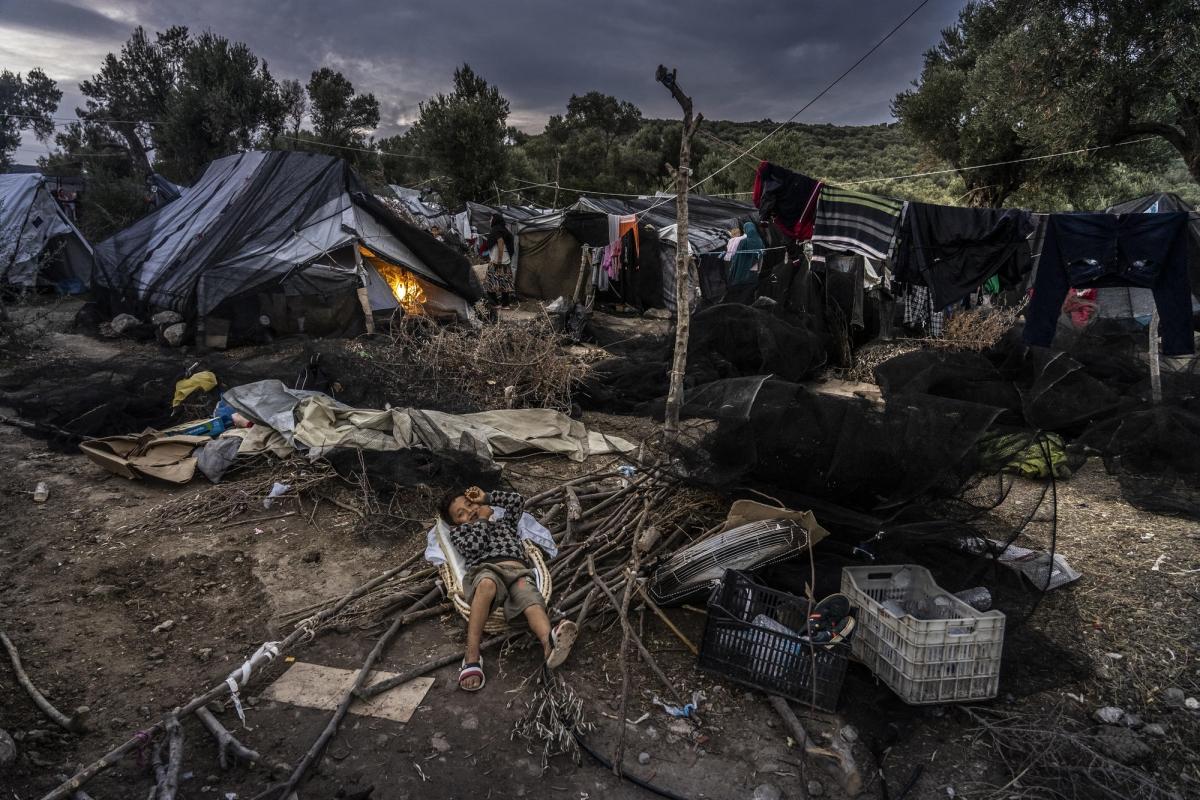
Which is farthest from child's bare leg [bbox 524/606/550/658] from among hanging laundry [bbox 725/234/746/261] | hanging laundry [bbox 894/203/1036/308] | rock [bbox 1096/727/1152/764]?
hanging laundry [bbox 725/234/746/261]

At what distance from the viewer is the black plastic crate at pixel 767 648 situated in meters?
2.93

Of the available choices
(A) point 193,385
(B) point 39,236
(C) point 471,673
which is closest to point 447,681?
(C) point 471,673

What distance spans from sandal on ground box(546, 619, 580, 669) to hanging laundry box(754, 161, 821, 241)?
6.43m

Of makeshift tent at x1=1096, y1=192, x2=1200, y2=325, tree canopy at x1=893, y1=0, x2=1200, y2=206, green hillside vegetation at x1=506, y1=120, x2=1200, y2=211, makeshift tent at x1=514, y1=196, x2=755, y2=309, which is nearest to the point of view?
tree canopy at x1=893, y1=0, x2=1200, y2=206

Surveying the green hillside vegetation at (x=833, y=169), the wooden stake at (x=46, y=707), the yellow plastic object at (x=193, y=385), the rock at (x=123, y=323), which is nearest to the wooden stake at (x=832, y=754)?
the wooden stake at (x=46, y=707)

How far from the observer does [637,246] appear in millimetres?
14391

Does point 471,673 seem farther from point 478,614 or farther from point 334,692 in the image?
point 334,692

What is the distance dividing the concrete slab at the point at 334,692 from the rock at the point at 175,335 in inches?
345

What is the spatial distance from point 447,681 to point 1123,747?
2.92m

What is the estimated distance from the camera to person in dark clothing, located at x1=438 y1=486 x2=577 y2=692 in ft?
10.4

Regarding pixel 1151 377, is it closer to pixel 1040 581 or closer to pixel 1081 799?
pixel 1040 581

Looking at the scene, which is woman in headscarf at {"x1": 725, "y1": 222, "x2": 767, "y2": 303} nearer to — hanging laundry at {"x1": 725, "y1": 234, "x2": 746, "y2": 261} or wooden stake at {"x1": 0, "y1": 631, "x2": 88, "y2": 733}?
hanging laundry at {"x1": 725, "y1": 234, "x2": 746, "y2": 261}

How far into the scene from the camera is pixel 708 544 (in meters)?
3.47

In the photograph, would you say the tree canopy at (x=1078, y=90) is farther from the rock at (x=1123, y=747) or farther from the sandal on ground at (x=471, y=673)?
the sandal on ground at (x=471, y=673)
